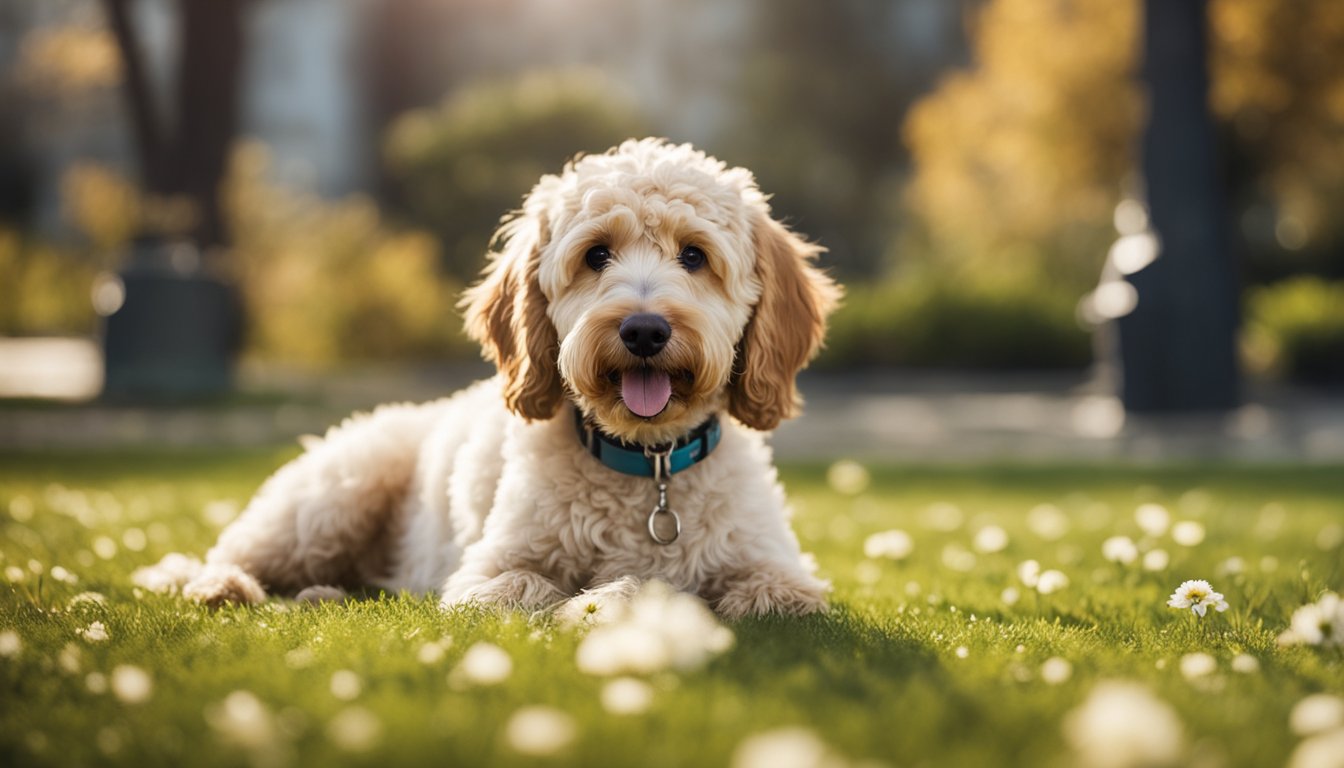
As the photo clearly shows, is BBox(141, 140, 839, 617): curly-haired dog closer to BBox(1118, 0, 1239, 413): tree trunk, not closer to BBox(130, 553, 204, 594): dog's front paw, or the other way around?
BBox(130, 553, 204, 594): dog's front paw

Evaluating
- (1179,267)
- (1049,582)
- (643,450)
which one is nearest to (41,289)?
(1179,267)

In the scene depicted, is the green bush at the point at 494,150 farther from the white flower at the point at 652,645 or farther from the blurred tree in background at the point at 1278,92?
the white flower at the point at 652,645

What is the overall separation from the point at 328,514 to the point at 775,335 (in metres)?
1.99

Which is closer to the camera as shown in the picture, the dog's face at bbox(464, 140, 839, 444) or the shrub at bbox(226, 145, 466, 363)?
the dog's face at bbox(464, 140, 839, 444)

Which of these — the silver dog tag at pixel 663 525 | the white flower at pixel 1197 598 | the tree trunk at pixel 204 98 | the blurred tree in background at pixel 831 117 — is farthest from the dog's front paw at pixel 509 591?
the blurred tree in background at pixel 831 117

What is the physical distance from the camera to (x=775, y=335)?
163 inches

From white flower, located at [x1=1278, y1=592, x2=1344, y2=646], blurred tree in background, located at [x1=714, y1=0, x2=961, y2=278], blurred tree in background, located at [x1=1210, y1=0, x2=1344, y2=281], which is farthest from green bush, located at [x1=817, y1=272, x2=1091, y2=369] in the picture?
white flower, located at [x1=1278, y1=592, x2=1344, y2=646]

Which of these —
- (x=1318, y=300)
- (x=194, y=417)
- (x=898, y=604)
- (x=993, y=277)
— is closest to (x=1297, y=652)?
(x=898, y=604)

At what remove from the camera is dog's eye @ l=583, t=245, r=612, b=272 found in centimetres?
390

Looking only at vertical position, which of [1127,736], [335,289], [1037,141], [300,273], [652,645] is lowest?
[652,645]

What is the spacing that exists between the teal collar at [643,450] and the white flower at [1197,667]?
5.55ft

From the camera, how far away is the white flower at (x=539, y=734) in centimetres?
205

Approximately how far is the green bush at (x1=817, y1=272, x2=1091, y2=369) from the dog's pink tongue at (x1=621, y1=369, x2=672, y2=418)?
52.1 ft

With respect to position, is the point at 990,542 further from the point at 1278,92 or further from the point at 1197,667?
the point at 1278,92
